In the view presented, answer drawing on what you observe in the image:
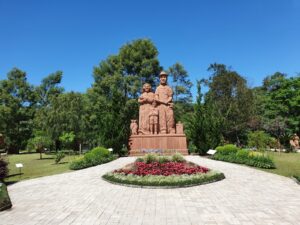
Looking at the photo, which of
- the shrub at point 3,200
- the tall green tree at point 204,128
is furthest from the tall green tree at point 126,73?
the shrub at point 3,200

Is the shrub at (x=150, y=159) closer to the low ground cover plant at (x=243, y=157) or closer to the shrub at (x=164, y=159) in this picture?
the shrub at (x=164, y=159)

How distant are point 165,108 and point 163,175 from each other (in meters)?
12.2

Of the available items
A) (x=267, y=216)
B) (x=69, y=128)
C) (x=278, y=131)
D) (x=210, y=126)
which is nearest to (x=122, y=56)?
(x=69, y=128)

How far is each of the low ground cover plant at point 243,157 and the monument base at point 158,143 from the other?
3.43m

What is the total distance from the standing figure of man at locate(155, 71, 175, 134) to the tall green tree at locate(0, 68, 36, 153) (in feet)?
92.9

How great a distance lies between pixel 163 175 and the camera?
11.5 metres

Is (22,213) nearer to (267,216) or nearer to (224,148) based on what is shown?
(267,216)

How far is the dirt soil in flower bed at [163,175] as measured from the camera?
1038 cm

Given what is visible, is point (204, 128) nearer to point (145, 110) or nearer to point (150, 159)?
point (145, 110)

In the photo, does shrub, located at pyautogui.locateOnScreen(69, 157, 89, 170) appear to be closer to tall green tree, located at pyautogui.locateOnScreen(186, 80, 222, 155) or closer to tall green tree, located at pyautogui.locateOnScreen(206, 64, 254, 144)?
tall green tree, located at pyautogui.locateOnScreen(186, 80, 222, 155)

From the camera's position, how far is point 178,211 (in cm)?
709

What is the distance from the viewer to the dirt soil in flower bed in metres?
10.4

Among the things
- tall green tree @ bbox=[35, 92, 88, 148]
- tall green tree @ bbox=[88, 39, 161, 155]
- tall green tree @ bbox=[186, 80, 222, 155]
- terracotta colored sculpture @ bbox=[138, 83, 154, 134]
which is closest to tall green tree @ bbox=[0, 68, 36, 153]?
tall green tree @ bbox=[35, 92, 88, 148]

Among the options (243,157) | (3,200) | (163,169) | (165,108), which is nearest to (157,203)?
(163,169)
